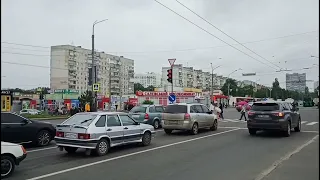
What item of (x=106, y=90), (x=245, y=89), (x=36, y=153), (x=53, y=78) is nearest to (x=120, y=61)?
(x=106, y=90)

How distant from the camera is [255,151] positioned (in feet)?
36.4

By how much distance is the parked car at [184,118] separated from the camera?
16.7 metres

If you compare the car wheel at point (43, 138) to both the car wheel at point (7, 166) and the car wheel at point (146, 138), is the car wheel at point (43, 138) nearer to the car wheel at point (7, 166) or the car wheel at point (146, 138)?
the car wheel at point (146, 138)

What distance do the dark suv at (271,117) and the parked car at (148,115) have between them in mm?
6754

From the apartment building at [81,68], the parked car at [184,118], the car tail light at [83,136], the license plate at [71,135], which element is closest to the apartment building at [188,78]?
the apartment building at [81,68]

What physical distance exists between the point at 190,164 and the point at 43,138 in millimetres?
6704

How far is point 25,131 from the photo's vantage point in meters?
12.1

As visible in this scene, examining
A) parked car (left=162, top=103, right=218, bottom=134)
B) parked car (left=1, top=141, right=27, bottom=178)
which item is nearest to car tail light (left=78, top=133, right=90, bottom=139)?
parked car (left=1, top=141, right=27, bottom=178)

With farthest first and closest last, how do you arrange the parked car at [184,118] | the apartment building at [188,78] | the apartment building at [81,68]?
the apartment building at [188,78], the apartment building at [81,68], the parked car at [184,118]

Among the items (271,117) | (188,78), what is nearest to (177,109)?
(271,117)

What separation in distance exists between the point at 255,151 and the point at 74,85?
81.2 m

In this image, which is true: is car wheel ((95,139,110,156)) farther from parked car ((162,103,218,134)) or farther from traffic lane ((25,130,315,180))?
parked car ((162,103,218,134))

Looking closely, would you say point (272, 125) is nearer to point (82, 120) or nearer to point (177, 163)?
point (177, 163)

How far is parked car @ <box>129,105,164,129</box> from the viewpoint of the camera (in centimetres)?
2042
